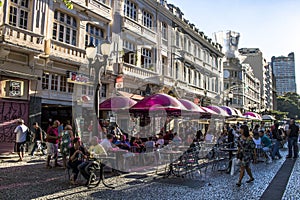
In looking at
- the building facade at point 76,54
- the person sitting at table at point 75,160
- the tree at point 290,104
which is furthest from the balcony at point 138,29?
the tree at point 290,104

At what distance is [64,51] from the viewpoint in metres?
14.9

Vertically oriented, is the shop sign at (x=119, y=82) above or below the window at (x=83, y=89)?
above

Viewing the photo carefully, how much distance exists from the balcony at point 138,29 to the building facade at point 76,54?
0.22 ft

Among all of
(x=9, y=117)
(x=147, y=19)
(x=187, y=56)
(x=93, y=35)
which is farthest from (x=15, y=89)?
(x=187, y=56)

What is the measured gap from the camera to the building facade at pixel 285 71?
150375 millimetres

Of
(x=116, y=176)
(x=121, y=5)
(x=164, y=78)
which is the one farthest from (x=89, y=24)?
(x=116, y=176)

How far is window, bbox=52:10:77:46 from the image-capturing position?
15.0m

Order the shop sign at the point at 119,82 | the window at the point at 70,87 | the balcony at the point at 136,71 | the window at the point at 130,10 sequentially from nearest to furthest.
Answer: the window at the point at 70,87, the shop sign at the point at 119,82, the balcony at the point at 136,71, the window at the point at 130,10

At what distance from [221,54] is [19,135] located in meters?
31.6

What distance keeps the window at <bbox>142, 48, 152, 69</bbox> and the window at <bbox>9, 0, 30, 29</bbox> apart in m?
9.45

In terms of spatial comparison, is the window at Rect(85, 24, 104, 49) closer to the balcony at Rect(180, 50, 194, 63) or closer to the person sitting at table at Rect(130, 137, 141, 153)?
the person sitting at table at Rect(130, 137, 141, 153)

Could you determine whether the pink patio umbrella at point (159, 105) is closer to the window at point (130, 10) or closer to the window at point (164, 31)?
the window at point (130, 10)

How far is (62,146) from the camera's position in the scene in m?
9.24

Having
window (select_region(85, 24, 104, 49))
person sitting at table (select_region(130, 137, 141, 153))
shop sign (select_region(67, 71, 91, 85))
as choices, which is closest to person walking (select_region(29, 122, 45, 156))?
shop sign (select_region(67, 71, 91, 85))
